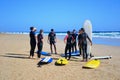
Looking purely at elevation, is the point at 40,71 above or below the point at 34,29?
below

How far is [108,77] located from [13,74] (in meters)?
3.42

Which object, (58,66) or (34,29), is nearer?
(58,66)

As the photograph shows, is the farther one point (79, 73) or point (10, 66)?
point (10, 66)

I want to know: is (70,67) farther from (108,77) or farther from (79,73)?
(108,77)

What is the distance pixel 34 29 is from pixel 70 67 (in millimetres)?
3147

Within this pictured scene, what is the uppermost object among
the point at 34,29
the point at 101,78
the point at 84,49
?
the point at 34,29

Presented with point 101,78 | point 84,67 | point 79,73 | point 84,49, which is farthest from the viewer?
point 84,49

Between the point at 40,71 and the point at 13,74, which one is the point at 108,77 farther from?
the point at 13,74

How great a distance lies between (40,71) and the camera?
→ 898 cm

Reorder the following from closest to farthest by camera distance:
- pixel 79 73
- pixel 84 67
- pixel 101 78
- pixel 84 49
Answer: pixel 101 78
pixel 79 73
pixel 84 67
pixel 84 49

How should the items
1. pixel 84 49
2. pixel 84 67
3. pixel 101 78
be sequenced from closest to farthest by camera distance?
pixel 101 78, pixel 84 67, pixel 84 49

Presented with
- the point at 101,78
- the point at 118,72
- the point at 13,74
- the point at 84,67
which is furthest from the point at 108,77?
the point at 13,74

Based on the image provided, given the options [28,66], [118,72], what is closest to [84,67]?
[118,72]

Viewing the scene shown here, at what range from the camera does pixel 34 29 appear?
466 inches
